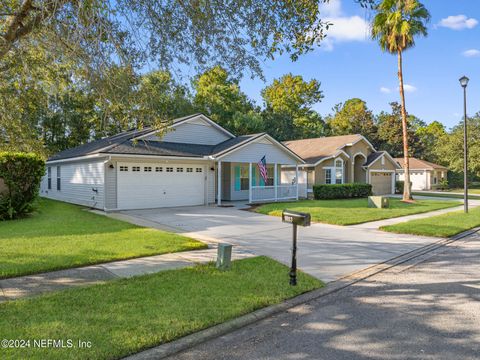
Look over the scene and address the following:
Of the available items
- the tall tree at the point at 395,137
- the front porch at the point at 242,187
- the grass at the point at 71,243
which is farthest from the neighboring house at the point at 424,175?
the grass at the point at 71,243

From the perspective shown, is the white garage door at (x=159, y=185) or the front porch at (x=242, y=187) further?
the front porch at (x=242, y=187)

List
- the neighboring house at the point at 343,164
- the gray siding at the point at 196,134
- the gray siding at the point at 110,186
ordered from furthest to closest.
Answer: the neighboring house at the point at 343,164
the gray siding at the point at 196,134
the gray siding at the point at 110,186

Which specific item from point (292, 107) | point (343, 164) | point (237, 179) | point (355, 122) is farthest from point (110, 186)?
point (355, 122)

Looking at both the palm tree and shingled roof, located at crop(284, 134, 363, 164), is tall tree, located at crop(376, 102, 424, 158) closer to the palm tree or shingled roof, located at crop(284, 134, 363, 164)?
shingled roof, located at crop(284, 134, 363, 164)

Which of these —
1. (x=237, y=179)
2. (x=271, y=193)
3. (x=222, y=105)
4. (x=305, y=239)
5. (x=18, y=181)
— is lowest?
(x=305, y=239)

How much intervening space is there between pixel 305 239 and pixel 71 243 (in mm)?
6134

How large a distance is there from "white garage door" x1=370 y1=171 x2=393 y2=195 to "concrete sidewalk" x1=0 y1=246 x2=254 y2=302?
25891 mm

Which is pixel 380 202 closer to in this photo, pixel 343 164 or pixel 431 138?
pixel 343 164

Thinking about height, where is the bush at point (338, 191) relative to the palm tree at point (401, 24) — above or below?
below

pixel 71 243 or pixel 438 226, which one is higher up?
pixel 71 243

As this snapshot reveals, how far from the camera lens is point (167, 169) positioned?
16938 millimetres

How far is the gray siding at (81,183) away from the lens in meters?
15.4

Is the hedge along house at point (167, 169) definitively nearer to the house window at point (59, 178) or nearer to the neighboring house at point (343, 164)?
the house window at point (59, 178)

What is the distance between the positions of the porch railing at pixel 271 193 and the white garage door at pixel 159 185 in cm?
360
